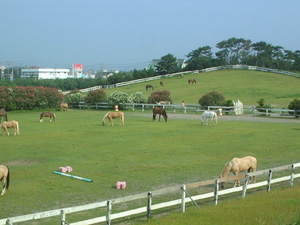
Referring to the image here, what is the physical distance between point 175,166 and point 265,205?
657 cm

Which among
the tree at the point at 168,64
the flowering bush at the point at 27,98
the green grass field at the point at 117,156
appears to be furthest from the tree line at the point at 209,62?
the green grass field at the point at 117,156

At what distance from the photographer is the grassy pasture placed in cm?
1208

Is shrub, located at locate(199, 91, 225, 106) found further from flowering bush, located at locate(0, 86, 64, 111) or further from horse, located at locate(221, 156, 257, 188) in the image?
horse, located at locate(221, 156, 257, 188)

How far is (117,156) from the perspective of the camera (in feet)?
58.4

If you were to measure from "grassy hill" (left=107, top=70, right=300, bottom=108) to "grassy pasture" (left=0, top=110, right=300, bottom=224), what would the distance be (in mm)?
27665

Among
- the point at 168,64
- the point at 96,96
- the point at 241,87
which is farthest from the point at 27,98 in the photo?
the point at 168,64

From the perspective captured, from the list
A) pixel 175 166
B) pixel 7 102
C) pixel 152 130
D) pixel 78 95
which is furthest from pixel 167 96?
pixel 175 166

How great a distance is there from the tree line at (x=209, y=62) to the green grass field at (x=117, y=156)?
65.3 meters

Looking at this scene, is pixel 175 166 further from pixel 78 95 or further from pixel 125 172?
pixel 78 95

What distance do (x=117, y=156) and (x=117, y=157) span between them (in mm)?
236

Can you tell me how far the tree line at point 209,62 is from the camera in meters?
94.4

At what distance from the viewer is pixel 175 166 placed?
52.0 feet

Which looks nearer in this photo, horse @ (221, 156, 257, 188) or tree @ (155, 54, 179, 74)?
horse @ (221, 156, 257, 188)

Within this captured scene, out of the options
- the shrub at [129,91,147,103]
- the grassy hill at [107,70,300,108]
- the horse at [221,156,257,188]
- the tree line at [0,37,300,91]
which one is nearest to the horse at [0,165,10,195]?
the horse at [221,156,257,188]
